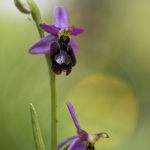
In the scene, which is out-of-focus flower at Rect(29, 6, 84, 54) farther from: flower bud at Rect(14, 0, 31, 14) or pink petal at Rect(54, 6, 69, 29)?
flower bud at Rect(14, 0, 31, 14)

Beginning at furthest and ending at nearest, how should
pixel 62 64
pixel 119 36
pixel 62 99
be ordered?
pixel 119 36 → pixel 62 99 → pixel 62 64

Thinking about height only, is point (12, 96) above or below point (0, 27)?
below

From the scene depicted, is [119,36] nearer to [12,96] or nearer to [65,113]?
[65,113]

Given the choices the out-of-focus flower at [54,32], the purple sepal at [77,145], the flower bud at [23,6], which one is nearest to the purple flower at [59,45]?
the out-of-focus flower at [54,32]

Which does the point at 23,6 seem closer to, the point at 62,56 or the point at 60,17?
the point at 60,17

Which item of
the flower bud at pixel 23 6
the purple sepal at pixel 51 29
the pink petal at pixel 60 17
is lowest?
the purple sepal at pixel 51 29

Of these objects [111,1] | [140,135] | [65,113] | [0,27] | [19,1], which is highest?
[111,1]

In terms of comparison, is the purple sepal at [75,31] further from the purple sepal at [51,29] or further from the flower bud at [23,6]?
the flower bud at [23,6]

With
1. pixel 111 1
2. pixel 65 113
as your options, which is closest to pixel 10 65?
pixel 65 113
